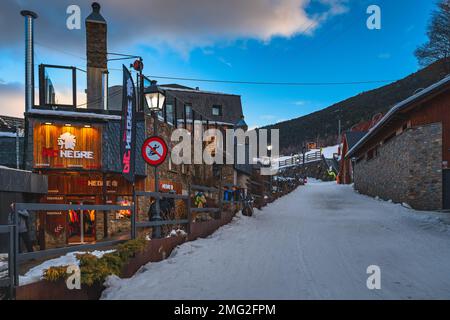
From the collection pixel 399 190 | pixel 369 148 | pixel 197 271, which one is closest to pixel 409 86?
pixel 369 148

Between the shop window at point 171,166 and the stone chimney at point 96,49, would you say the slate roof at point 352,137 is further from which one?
the stone chimney at point 96,49

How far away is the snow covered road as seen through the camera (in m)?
5.06

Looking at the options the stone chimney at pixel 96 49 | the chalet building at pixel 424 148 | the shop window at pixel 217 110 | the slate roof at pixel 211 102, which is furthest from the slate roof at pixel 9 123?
the chalet building at pixel 424 148

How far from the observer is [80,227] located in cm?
633

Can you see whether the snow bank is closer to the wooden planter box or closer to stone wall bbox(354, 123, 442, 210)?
the wooden planter box

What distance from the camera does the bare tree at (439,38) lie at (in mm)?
31844

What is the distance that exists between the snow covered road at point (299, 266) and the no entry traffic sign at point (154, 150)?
1.93 metres

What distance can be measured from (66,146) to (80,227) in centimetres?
1076

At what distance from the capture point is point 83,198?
16.7 metres

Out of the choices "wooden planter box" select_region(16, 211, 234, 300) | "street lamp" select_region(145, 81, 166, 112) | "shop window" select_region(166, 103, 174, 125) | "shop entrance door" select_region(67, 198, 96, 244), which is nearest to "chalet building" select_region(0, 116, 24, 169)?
"shop window" select_region(166, 103, 174, 125)

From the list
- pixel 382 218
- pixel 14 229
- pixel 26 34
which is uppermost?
pixel 26 34
